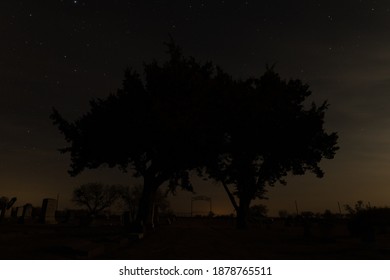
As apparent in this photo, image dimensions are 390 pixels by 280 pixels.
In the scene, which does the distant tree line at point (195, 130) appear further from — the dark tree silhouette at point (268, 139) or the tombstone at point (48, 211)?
the tombstone at point (48, 211)

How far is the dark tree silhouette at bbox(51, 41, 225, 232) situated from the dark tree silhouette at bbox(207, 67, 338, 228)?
325 centimetres

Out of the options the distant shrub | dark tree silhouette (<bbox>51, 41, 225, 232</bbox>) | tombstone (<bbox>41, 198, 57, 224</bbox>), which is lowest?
the distant shrub

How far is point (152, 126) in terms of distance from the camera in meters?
20.3

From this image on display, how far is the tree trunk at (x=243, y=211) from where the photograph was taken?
91.2 ft

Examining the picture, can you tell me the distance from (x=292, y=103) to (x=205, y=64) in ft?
31.0

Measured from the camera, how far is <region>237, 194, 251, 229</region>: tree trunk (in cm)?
2781

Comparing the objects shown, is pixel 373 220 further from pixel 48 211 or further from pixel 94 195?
pixel 94 195

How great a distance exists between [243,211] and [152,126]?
12.8m

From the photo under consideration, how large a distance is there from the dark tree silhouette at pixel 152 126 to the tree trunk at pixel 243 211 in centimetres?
743

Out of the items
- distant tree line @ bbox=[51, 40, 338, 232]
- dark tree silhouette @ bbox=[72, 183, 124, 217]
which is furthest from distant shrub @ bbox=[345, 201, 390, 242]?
dark tree silhouette @ bbox=[72, 183, 124, 217]

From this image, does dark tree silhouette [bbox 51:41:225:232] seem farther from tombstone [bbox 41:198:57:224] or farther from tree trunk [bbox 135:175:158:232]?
tombstone [bbox 41:198:57:224]

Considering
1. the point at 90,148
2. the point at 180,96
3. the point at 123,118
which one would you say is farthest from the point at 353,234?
the point at 90,148

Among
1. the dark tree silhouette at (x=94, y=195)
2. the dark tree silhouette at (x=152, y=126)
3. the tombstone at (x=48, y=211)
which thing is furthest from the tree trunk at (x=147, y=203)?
the dark tree silhouette at (x=94, y=195)

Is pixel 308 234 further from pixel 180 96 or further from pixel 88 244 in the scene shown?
pixel 88 244
